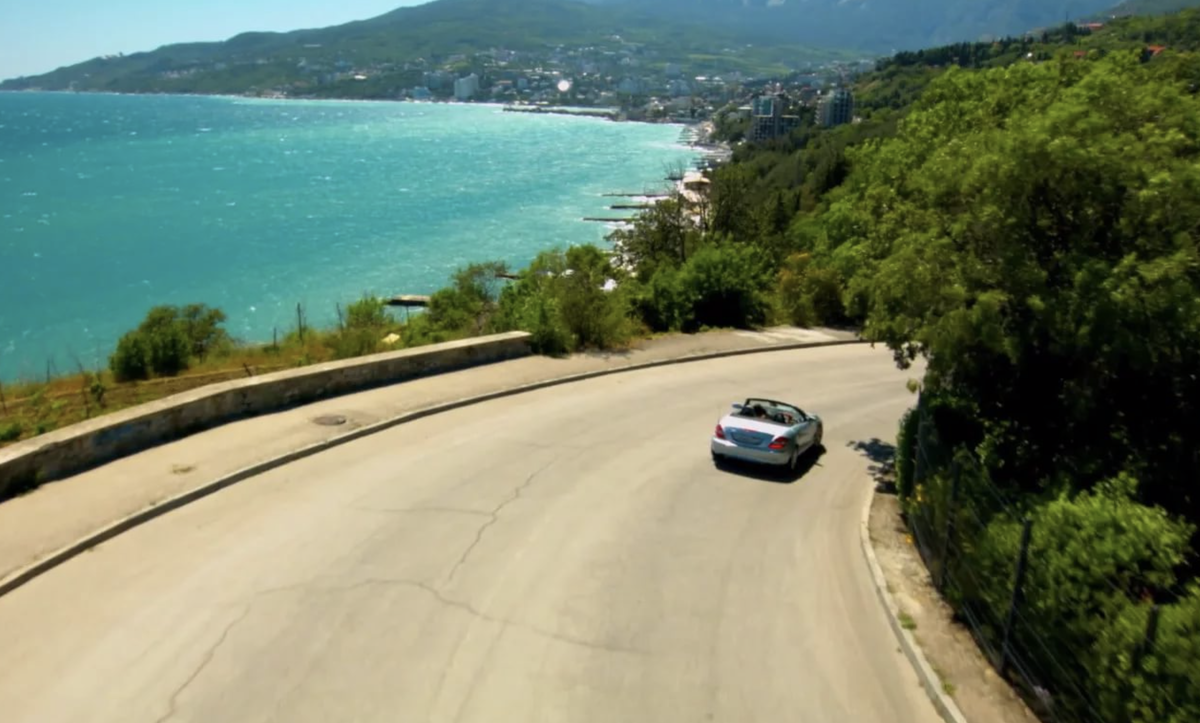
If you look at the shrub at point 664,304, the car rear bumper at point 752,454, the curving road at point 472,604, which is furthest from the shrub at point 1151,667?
the shrub at point 664,304

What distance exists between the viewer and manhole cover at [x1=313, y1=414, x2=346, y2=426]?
1550cm

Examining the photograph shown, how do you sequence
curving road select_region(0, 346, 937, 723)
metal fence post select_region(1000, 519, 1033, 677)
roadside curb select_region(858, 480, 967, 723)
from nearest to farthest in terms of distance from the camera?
curving road select_region(0, 346, 937, 723)
metal fence post select_region(1000, 519, 1033, 677)
roadside curb select_region(858, 480, 967, 723)

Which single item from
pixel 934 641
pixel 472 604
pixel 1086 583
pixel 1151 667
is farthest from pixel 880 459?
pixel 1151 667

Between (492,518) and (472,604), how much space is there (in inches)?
96.8

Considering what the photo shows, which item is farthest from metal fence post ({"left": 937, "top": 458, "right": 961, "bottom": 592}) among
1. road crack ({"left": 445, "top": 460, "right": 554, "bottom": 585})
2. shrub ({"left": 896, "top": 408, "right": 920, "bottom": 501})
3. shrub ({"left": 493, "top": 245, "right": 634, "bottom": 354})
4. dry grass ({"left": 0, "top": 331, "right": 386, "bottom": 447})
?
dry grass ({"left": 0, "top": 331, "right": 386, "bottom": 447})

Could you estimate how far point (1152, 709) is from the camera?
652cm

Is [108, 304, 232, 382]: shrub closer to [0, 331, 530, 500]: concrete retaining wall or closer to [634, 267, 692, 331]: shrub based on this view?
[0, 331, 530, 500]: concrete retaining wall

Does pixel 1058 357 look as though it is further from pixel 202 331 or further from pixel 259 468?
pixel 202 331

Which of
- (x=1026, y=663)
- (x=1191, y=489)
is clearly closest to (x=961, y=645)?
(x=1026, y=663)

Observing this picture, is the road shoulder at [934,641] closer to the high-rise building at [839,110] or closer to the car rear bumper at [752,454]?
the car rear bumper at [752,454]

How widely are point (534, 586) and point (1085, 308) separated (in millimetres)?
6920

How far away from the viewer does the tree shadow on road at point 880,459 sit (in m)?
15.2

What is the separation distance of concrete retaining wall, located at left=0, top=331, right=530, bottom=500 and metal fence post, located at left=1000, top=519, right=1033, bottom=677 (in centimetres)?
1136

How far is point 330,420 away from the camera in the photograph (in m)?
15.7
